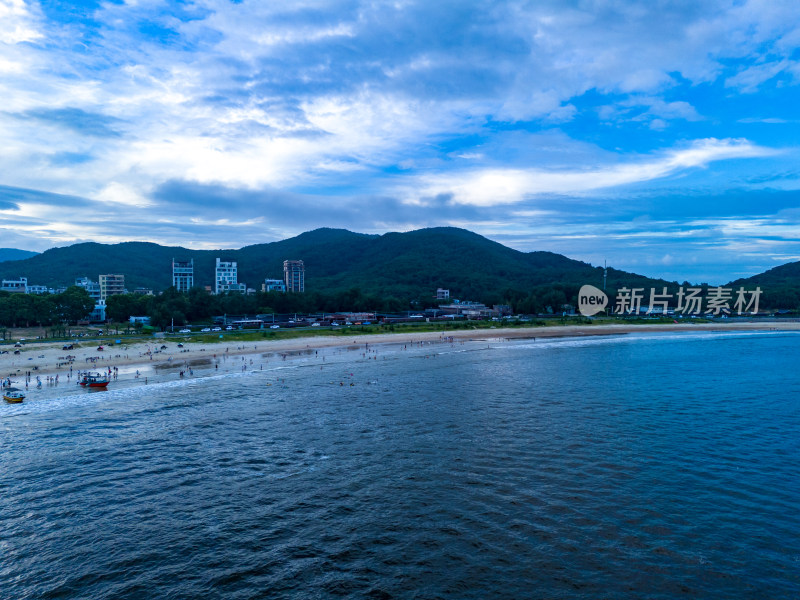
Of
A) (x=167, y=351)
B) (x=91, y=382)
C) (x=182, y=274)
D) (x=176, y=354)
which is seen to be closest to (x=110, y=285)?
(x=182, y=274)

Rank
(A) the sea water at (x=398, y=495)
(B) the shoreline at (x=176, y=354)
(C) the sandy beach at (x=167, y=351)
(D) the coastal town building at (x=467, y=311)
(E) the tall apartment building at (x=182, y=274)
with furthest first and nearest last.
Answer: (E) the tall apartment building at (x=182, y=274)
(D) the coastal town building at (x=467, y=311)
(C) the sandy beach at (x=167, y=351)
(B) the shoreline at (x=176, y=354)
(A) the sea water at (x=398, y=495)

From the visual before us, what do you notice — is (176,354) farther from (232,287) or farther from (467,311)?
(232,287)

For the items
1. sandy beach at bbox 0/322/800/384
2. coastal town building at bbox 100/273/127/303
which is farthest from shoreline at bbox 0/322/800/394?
coastal town building at bbox 100/273/127/303

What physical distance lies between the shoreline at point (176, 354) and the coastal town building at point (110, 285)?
10311 centimetres

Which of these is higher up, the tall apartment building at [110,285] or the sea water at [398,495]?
the tall apartment building at [110,285]

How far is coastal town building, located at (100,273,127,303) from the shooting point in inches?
6358

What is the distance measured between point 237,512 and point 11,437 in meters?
20.8

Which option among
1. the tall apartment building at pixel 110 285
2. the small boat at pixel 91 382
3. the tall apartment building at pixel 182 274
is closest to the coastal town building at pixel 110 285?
Answer: the tall apartment building at pixel 110 285

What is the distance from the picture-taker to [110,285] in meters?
163

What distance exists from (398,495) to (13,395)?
38554 mm

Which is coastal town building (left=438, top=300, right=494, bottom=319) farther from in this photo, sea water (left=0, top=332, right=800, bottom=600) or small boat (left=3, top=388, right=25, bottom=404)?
Result: small boat (left=3, top=388, right=25, bottom=404)

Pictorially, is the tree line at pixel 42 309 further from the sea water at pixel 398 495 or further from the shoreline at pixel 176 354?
the sea water at pixel 398 495

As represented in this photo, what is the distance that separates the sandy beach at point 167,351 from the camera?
53875 mm

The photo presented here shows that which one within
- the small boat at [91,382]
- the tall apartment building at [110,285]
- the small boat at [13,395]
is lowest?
the small boat at [13,395]
